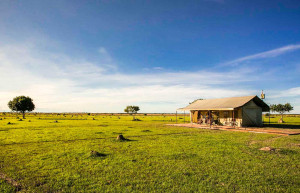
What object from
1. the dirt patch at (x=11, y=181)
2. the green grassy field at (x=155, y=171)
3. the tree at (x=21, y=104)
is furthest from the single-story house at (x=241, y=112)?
the tree at (x=21, y=104)

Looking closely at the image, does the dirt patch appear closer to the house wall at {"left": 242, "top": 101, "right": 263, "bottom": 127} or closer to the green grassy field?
the green grassy field

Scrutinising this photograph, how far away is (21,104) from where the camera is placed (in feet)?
238

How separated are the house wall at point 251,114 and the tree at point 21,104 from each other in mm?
80069

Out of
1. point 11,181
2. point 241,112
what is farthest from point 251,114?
point 11,181

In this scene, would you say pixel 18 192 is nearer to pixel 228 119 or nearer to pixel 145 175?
pixel 145 175

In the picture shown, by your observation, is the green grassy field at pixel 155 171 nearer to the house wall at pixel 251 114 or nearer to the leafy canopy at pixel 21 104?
the house wall at pixel 251 114

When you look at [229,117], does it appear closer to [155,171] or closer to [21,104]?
[155,171]

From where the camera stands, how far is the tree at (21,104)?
7256 cm

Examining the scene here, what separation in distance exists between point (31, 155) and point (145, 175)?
22.7 ft

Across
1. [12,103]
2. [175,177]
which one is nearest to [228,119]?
[175,177]

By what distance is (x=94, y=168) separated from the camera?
24.7ft

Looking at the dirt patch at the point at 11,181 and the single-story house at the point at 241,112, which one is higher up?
the single-story house at the point at 241,112

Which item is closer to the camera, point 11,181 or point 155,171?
point 11,181

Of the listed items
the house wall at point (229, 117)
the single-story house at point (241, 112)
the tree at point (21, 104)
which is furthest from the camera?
the tree at point (21, 104)
